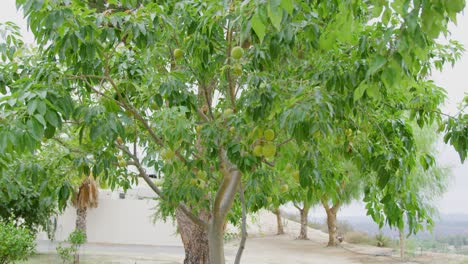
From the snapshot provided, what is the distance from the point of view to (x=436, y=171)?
642 inches

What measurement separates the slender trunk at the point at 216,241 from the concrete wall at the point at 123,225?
17903 millimetres

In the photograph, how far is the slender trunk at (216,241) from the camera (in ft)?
11.9

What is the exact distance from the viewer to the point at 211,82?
3727mm

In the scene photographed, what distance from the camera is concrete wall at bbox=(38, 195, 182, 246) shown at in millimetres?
21172

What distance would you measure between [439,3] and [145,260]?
15.1 metres

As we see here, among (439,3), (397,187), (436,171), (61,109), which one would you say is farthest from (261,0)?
(436,171)

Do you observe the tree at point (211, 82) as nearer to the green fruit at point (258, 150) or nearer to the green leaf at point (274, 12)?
the green fruit at point (258, 150)

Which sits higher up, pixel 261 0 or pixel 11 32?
pixel 11 32

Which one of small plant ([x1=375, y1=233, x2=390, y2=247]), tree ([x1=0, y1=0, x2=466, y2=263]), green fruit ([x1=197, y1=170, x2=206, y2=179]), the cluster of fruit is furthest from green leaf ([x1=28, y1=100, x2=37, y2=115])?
small plant ([x1=375, y1=233, x2=390, y2=247])

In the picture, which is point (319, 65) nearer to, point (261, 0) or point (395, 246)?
point (261, 0)

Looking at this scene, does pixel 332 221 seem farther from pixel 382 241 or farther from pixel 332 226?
pixel 382 241

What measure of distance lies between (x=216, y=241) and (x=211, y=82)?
112cm

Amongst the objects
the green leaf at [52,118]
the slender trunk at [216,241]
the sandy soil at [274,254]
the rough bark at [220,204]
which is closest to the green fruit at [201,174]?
the rough bark at [220,204]

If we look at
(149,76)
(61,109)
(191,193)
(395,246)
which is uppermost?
(149,76)
